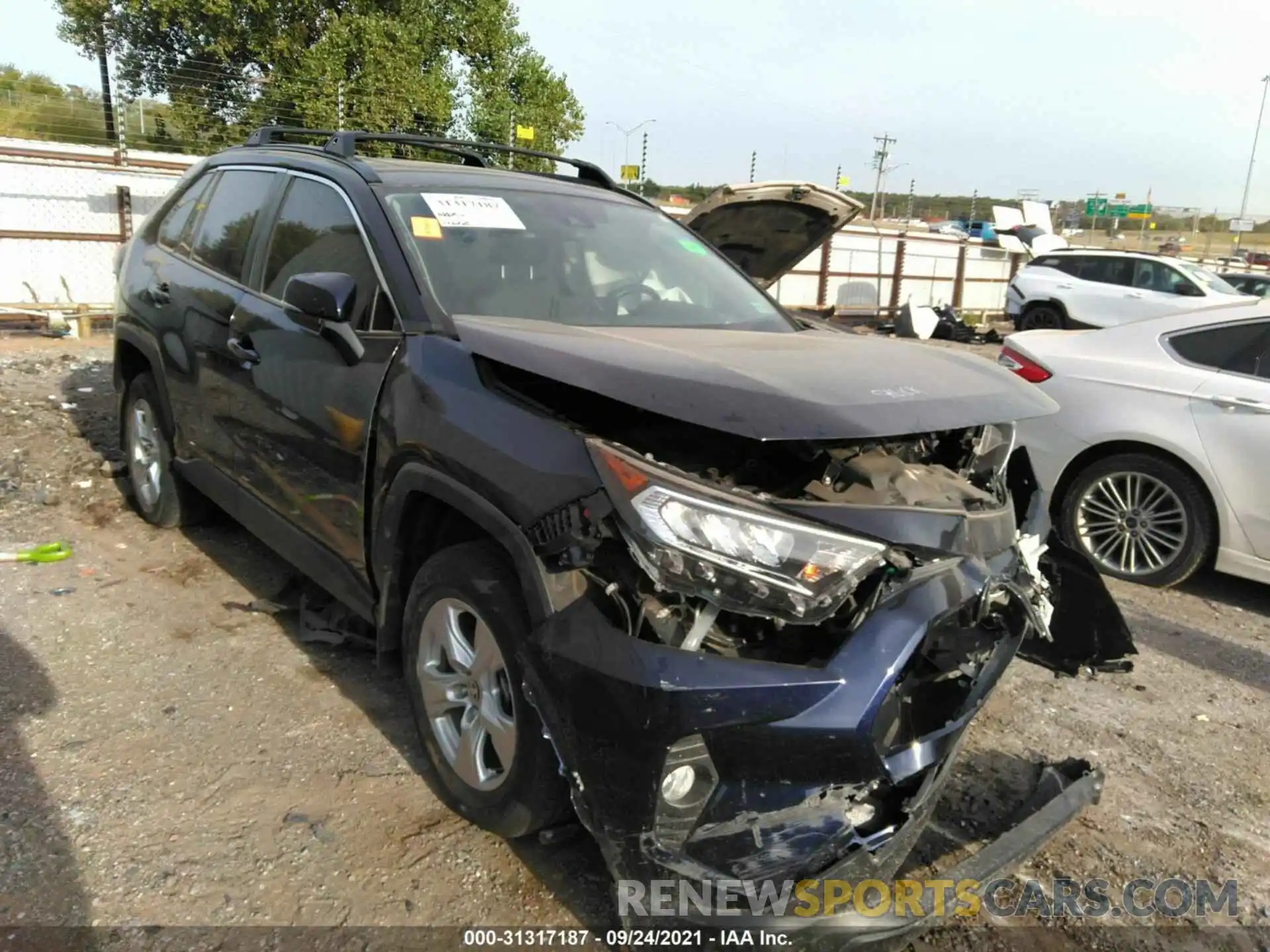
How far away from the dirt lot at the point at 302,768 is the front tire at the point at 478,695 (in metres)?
0.21

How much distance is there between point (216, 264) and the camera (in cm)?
412

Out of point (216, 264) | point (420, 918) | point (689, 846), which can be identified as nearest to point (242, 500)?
point (216, 264)

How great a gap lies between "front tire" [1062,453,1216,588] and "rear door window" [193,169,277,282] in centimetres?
430

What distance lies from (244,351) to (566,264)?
1.33 metres

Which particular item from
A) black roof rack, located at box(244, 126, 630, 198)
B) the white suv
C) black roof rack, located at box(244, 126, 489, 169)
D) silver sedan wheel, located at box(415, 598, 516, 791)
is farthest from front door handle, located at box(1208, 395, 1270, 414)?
the white suv

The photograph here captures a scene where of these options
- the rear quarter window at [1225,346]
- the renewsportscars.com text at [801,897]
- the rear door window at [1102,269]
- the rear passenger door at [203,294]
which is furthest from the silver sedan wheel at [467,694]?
the rear door window at [1102,269]

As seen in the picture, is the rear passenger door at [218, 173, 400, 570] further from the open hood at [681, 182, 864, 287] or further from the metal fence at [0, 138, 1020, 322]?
the metal fence at [0, 138, 1020, 322]

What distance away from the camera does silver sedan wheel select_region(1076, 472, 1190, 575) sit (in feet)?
16.3

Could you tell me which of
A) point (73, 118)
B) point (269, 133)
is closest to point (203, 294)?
point (269, 133)

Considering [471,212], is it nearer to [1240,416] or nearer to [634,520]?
[634,520]

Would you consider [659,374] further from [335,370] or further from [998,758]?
[998,758]

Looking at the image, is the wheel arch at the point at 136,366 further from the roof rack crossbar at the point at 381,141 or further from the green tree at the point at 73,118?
the green tree at the point at 73,118

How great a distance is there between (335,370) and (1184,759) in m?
3.31

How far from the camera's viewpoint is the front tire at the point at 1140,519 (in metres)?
4.87
